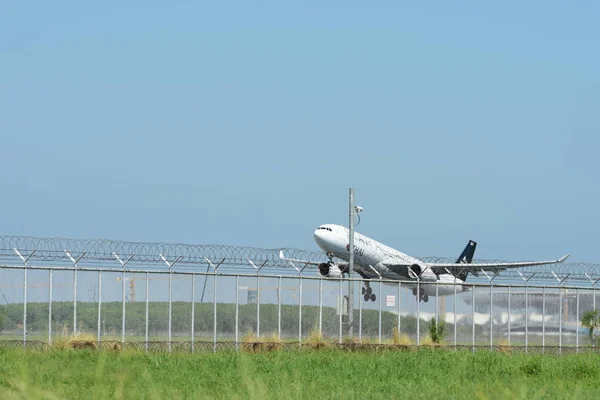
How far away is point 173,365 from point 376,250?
45100 millimetres

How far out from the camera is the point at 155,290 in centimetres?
3628

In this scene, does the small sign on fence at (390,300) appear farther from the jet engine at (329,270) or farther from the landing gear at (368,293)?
the jet engine at (329,270)

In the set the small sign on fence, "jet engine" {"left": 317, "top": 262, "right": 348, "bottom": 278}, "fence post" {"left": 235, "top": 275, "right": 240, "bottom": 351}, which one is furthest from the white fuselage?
"fence post" {"left": 235, "top": 275, "right": 240, "bottom": 351}

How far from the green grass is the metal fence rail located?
7662 mm

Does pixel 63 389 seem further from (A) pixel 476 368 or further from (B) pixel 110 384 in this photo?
(A) pixel 476 368

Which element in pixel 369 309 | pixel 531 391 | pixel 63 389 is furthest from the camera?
pixel 369 309

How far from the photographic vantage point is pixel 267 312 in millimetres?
39500

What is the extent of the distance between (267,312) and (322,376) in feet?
57.6

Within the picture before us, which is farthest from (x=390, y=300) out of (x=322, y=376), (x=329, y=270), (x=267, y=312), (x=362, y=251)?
(x=322, y=376)

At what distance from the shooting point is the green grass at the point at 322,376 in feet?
49.9

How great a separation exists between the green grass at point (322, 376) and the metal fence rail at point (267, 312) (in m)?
7.66

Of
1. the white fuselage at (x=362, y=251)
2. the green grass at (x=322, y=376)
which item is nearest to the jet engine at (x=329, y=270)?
the white fuselage at (x=362, y=251)

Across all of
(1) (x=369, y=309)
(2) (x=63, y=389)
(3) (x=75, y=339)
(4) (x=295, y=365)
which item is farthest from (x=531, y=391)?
(1) (x=369, y=309)

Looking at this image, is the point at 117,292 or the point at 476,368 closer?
the point at 476,368
